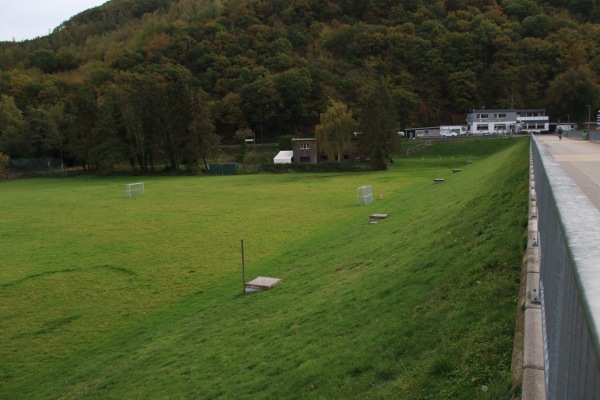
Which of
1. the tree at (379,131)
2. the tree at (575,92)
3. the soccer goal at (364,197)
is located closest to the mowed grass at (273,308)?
the soccer goal at (364,197)

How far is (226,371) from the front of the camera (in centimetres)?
971

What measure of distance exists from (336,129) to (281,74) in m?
38.9

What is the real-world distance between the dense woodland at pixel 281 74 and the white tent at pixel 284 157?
11.0m

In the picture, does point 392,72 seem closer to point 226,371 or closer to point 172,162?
point 172,162

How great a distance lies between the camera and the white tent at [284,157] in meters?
77.9

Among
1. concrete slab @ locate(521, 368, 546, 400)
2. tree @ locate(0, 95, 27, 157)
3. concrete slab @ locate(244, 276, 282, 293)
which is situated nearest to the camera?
concrete slab @ locate(521, 368, 546, 400)

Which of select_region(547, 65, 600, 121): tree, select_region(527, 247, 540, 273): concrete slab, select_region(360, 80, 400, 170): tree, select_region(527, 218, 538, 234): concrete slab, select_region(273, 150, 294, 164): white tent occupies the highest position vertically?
select_region(547, 65, 600, 121): tree

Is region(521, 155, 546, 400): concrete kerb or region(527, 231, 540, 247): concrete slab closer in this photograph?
region(521, 155, 546, 400): concrete kerb

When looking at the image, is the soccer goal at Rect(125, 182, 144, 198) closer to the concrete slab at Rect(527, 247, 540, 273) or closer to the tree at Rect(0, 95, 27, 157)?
the concrete slab at Rect(527, 247, 540, 273)

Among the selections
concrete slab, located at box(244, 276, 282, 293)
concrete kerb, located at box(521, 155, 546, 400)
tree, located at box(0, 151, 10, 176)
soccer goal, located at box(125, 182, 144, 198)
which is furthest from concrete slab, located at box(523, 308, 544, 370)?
tree, located at box(0, 151, 10, 176)

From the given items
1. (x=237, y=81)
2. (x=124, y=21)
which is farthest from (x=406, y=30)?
(x=124, y=21)

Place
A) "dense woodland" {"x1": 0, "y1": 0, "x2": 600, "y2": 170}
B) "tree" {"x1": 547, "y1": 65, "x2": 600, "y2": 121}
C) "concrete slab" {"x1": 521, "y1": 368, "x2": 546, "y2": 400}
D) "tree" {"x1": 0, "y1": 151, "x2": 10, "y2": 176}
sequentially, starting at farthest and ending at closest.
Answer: "tree" {"x1": 547, "y1": 65, "x2": 600, "y2": 121}, "dense woodland" {"x1": 0, "y1": 0, "x2": 600, "y2": 170}, "tree" {"x1": 0, "y1": 151, "x2": 10, "y2": 176}, "concrete slab" {"x1": 521, "y1": 368, "x2": 546, "y2": 400}

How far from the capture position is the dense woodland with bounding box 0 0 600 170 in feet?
238

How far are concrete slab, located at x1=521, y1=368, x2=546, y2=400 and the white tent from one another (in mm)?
73305
